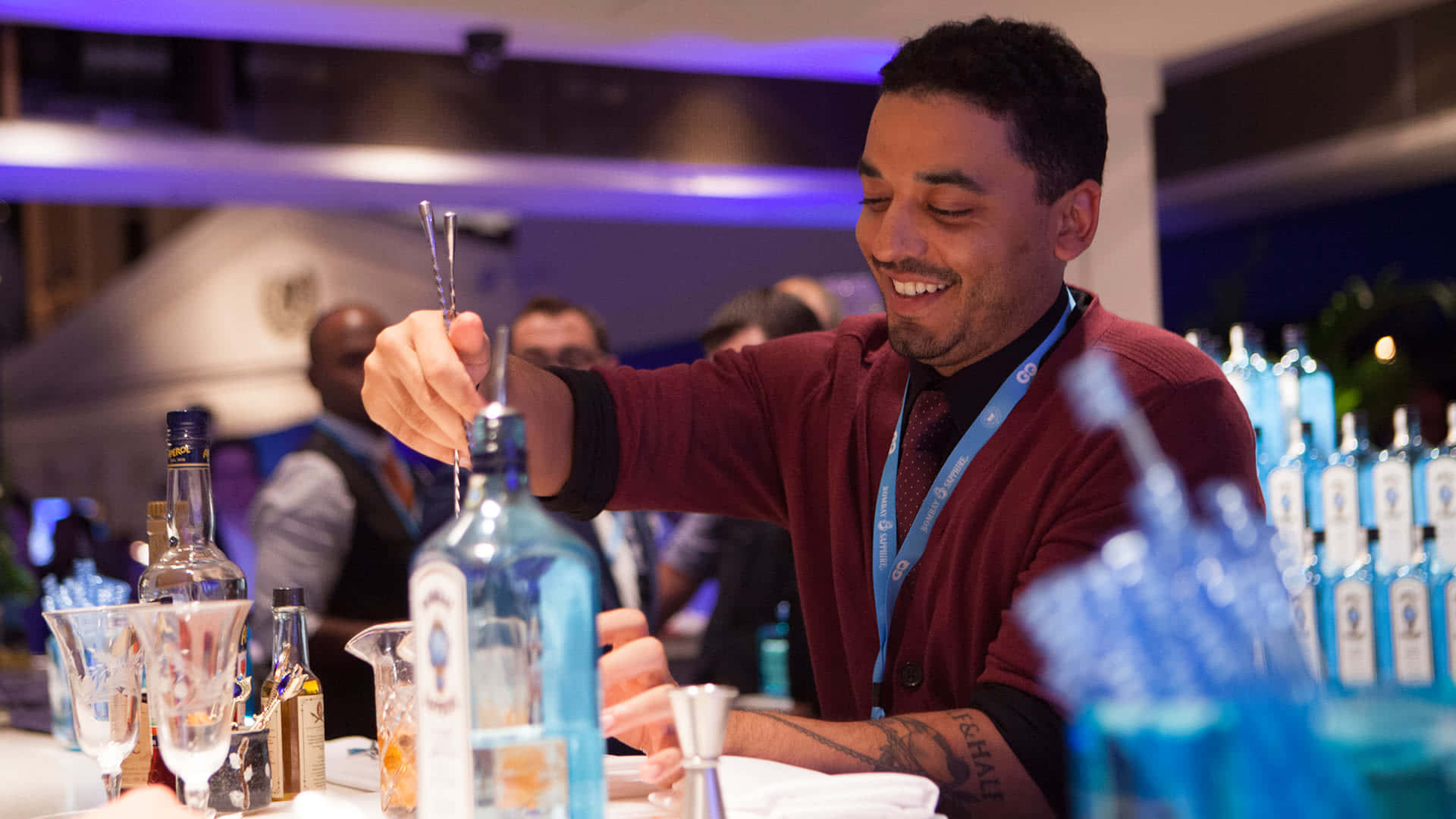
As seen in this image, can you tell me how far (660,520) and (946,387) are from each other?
3813 mm

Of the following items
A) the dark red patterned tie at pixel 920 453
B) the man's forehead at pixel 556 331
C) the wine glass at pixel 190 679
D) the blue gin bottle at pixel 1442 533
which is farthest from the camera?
the man's forehead at pixel 556 331

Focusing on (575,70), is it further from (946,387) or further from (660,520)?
(946,387)

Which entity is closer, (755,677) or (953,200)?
(953,200)

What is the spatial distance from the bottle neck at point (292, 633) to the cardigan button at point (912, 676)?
61 cm

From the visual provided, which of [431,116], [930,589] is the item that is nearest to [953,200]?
[930,589]

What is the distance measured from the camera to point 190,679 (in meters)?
0.97

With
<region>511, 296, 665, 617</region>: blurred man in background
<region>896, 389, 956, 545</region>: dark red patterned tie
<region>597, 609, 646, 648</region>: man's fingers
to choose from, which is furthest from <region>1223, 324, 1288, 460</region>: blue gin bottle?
<region>597, 609, 646, 648</region>: man's fingers

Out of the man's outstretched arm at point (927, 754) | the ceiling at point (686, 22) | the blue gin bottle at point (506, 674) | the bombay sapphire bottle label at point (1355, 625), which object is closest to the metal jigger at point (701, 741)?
the blue gin bottle at point (506, 674)

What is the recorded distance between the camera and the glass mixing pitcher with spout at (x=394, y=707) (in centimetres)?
113

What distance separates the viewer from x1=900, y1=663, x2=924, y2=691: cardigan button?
1.43 m

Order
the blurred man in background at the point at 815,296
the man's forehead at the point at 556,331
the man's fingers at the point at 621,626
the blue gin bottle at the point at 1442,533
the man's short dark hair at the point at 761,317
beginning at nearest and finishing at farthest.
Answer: the man's fingers at the point at 621,626 < the blue gin bottle at the point at 1442,533 < the man's short dark hair at the point at 761,317 < the man's forehead at the point at 556,331 < the blurred man in background at the point at 815,296

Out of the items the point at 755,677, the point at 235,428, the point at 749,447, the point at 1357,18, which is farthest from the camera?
the point at 235,428

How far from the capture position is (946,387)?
156 centimetres

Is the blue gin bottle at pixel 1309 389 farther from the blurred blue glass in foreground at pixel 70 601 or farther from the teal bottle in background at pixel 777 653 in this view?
the blurred blue glass in foreground at pixel 70 601
